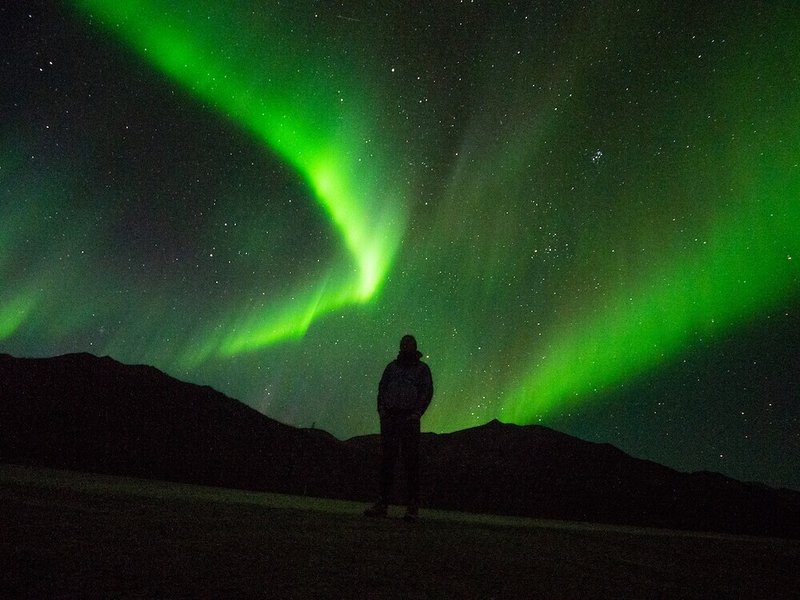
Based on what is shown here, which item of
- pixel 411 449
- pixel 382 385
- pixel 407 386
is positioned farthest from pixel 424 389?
pixel 411 449

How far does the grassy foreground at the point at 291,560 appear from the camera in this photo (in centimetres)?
151

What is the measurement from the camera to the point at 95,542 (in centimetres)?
190

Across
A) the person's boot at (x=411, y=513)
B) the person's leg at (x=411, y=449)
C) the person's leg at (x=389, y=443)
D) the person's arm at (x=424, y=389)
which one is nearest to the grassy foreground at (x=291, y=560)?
the person's boot at (x=411, y=513)

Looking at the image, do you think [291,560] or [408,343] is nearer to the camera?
[291,560]

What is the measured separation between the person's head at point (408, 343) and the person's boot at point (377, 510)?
1.36 m

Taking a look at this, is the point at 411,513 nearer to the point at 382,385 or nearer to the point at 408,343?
the point at 382,385

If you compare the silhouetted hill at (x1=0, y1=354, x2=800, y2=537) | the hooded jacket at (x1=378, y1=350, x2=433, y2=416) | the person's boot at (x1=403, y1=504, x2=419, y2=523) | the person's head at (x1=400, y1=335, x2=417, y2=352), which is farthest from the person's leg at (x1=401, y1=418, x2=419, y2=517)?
the silhouetted hill at (x1=0, y1=354, x2=800, y2=537)

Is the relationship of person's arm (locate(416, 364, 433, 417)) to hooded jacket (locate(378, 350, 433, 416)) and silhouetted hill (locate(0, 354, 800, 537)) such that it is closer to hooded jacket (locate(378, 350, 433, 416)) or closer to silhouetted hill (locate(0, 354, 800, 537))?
hooded jacket (locate(378, 350, 433, 416))

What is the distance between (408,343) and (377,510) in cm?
148

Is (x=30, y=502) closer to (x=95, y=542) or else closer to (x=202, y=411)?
(x=95, y=542)

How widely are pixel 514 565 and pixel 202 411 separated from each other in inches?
2275

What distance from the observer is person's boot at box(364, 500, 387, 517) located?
434cm

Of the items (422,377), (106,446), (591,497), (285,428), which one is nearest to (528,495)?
(591,497)

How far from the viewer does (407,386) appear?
16.2 feet
